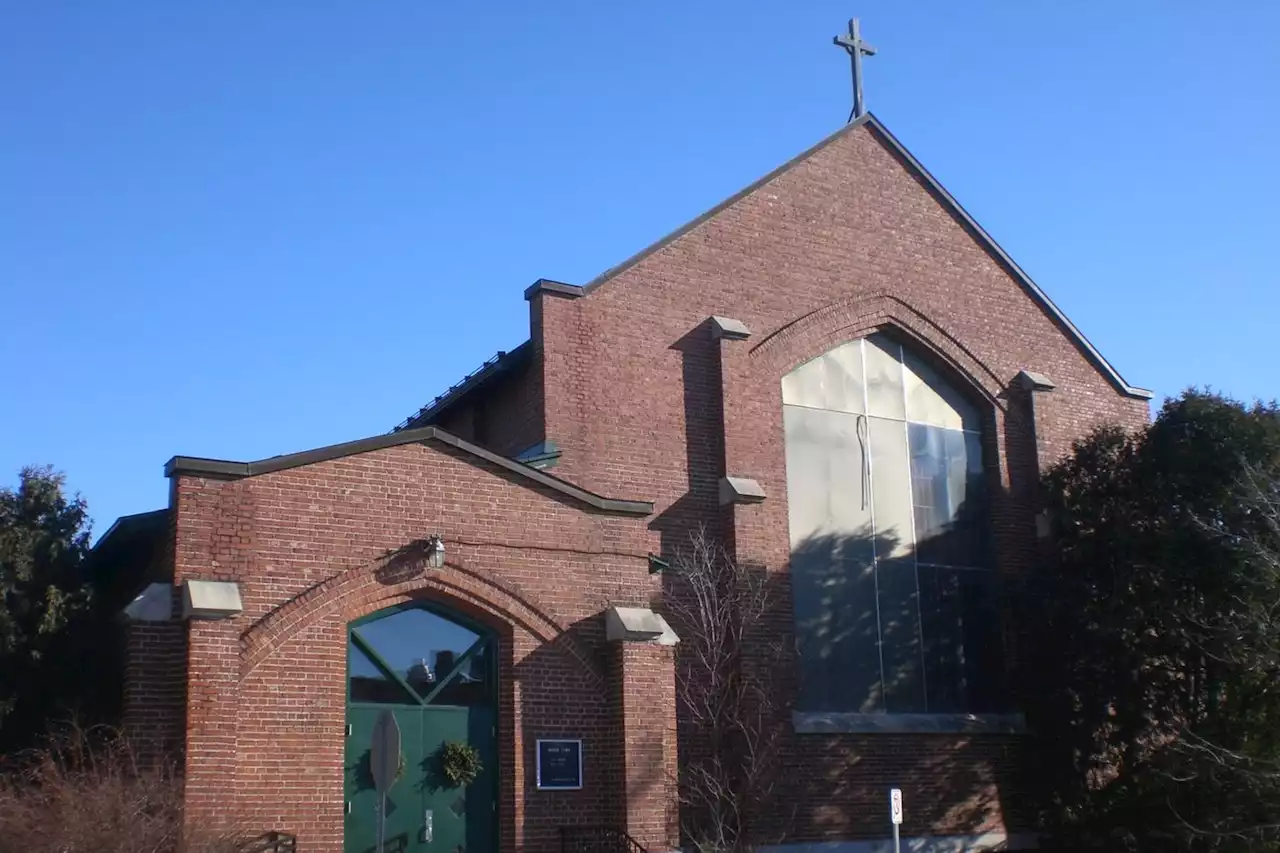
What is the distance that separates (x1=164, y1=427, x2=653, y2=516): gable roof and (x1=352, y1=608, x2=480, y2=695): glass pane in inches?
76.9

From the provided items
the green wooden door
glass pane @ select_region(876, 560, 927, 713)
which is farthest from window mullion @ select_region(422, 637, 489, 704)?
glass pane @ select_region(876, 560, 927, 713)

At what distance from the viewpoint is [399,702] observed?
1719 centimetres

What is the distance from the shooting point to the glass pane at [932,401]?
24766 millimetres

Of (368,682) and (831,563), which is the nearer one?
(368,682)

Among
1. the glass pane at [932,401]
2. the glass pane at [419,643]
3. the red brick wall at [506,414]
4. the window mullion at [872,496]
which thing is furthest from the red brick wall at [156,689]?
the glass pane at [932,401]

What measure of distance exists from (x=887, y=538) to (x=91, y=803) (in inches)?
534

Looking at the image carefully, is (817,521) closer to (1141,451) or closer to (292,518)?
(1141,451)

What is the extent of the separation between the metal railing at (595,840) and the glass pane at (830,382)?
8.01 m

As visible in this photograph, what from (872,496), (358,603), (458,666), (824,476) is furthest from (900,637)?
(358,603)

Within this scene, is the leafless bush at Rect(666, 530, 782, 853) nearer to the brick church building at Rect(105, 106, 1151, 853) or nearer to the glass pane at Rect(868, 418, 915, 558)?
Result: the brick church building at Rect(105, 106, 1151, 853)

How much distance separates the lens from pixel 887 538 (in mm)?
23672

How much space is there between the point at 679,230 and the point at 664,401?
274 cm

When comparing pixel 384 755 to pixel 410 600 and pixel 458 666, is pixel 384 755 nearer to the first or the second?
pixel 410 600

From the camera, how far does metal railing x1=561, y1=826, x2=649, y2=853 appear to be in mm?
17328
